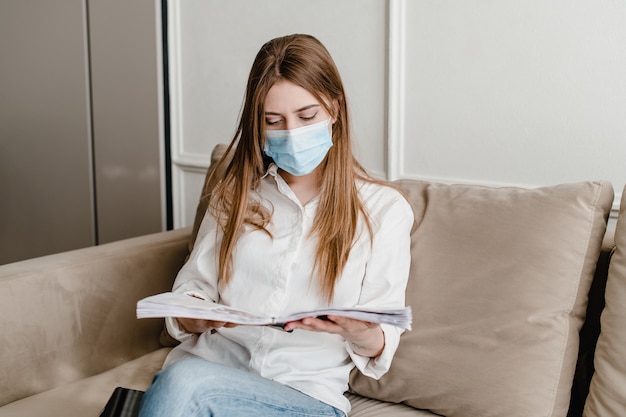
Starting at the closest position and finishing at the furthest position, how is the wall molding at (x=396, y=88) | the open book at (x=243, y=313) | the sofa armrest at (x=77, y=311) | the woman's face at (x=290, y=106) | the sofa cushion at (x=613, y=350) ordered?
the open book at (x=243, y=313) < the sofa cushion at (x=613, y=350) < the woman's face at (x=290, y=106) < the sofa armrest at (x=77, y=311) < the wall molding at (x=396, y=88)

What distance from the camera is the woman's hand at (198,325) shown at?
1245 mm

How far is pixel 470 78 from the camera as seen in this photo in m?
1.72

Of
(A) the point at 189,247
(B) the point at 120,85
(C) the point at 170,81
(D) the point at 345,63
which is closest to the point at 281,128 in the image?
(A) the point at 189,247

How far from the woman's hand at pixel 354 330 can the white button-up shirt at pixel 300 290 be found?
0.02m

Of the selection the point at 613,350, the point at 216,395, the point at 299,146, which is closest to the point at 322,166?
the point at 299,146

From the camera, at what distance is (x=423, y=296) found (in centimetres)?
138

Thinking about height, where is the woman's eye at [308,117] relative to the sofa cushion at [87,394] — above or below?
above

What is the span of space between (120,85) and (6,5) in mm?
731

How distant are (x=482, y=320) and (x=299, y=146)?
1.54 feet

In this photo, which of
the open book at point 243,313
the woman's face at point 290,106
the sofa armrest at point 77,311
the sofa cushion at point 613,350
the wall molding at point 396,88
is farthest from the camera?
the wall molding at point 396,88

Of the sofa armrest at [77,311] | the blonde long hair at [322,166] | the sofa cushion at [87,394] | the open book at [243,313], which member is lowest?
the sofa cushion at [87,394]

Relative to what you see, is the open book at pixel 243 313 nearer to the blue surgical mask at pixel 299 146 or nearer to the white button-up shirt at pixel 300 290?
the white button-up shirt at pixel 300 290

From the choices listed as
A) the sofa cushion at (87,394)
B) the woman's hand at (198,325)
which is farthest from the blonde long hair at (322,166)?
the sofa cushion at (87,394)

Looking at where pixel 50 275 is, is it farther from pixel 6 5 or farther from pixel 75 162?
pixel 6 5
